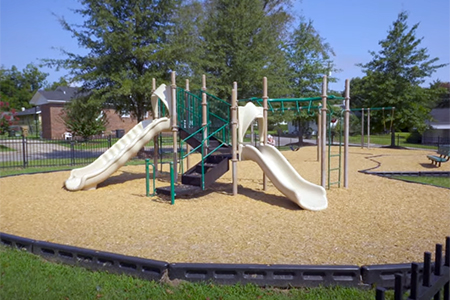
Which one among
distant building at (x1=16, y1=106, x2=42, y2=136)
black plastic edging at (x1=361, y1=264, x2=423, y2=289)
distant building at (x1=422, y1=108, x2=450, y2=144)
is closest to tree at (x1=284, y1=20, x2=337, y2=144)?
distant building at (x1=422, y1=108, x2=450, y2=144)

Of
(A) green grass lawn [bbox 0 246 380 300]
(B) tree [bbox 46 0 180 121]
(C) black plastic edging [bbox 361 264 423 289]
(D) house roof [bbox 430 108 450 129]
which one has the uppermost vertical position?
(B) tree [bbox 46 0 180 121]

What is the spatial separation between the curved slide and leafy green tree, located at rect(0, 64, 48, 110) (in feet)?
196

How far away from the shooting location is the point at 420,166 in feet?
47.4

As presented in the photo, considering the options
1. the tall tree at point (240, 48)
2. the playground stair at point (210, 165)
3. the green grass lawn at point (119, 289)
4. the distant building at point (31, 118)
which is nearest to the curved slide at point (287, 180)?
the playground stair at point (210, 165)

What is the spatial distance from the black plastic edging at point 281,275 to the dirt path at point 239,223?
1.83 feet

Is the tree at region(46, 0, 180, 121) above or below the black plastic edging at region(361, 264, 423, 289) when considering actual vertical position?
above

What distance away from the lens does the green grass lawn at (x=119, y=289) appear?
11.6 ft

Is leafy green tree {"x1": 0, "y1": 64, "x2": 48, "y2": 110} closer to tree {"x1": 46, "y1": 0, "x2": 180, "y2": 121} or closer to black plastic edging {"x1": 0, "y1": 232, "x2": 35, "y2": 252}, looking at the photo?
tree {"x1": 46, "y1": 0, "x2": 180, "y2": 121}

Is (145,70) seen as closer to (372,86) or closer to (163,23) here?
(163,23)

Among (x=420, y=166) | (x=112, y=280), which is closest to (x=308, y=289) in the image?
(x=112, y=280)

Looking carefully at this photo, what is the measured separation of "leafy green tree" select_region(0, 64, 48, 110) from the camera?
195 feet

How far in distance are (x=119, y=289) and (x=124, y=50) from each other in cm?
1543

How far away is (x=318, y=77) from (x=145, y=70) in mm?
→ 13951

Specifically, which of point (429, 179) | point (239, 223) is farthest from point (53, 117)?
point (239, 223)
